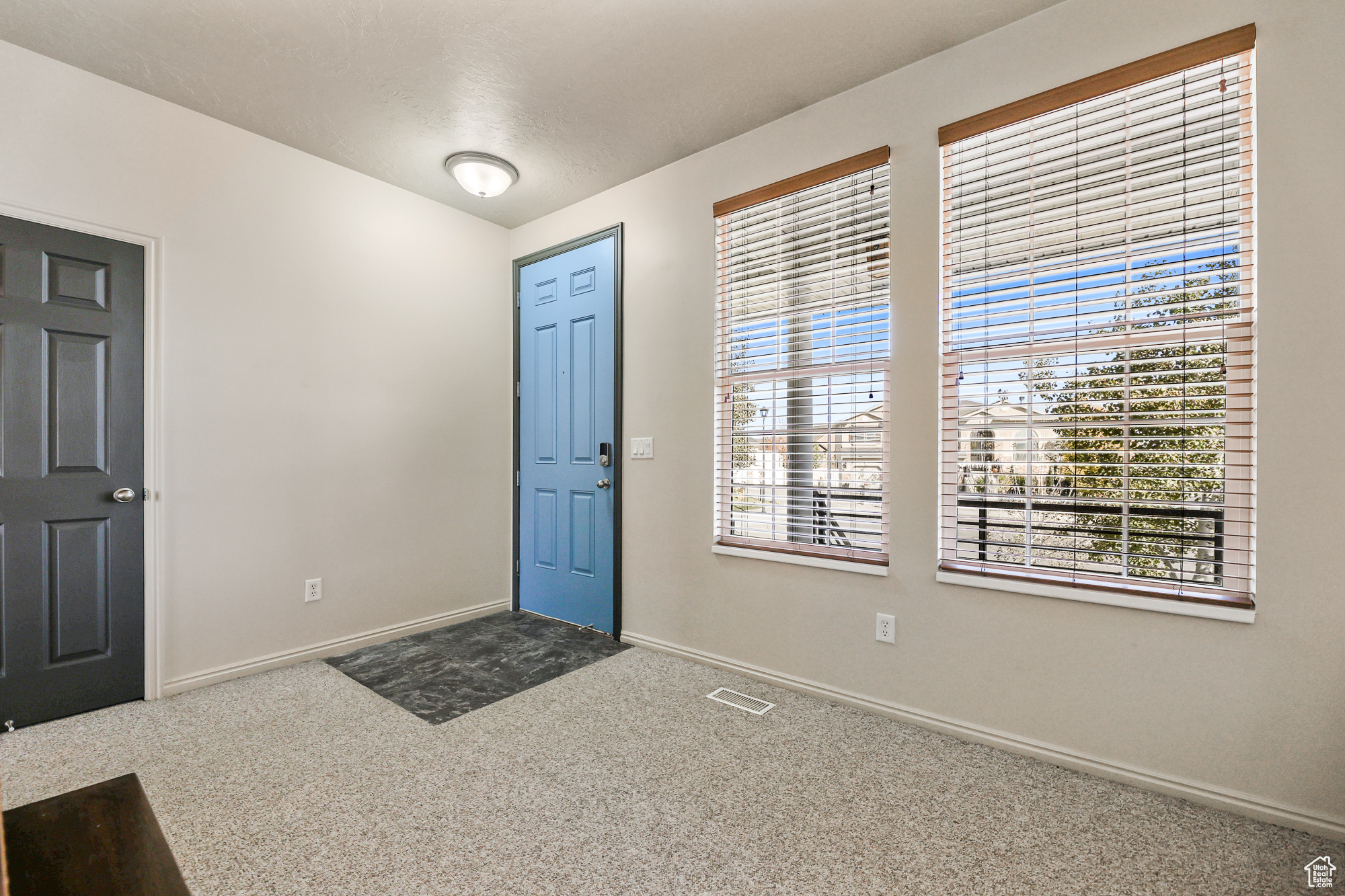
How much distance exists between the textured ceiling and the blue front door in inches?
33.4

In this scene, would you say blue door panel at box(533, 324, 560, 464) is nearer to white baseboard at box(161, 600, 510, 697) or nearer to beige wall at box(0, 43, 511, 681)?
beige wall at box(0, 43, 511, 681)

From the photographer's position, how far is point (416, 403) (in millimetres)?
3494

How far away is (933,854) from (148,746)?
2623 mm

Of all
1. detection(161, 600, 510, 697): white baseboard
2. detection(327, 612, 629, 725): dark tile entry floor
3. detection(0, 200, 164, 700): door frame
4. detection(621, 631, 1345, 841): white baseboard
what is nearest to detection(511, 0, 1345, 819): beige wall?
detection(621, 631, 1345, 841): white baseboard

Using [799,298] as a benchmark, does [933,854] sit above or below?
below

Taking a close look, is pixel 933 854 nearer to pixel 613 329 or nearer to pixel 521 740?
pixel 521 740

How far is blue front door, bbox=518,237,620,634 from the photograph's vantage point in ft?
11.3

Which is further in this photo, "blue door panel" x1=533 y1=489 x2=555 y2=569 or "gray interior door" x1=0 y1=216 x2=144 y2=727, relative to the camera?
"blue door panel" x1=533 y1=489 x2=555 y2=569

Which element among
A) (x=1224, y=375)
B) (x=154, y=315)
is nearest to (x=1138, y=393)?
(x=1224, y=375)


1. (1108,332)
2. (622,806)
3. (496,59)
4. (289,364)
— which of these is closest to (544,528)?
(289,364)

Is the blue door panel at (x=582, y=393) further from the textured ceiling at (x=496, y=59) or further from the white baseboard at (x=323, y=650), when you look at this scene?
the white baseboard at (x=323, y=650)

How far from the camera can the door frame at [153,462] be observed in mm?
2539

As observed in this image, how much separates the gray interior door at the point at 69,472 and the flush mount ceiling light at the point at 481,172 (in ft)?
4.65

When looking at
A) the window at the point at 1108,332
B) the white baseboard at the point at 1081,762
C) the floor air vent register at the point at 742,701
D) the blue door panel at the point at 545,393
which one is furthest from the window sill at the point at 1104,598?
the blue door panel at the point at 545,393
